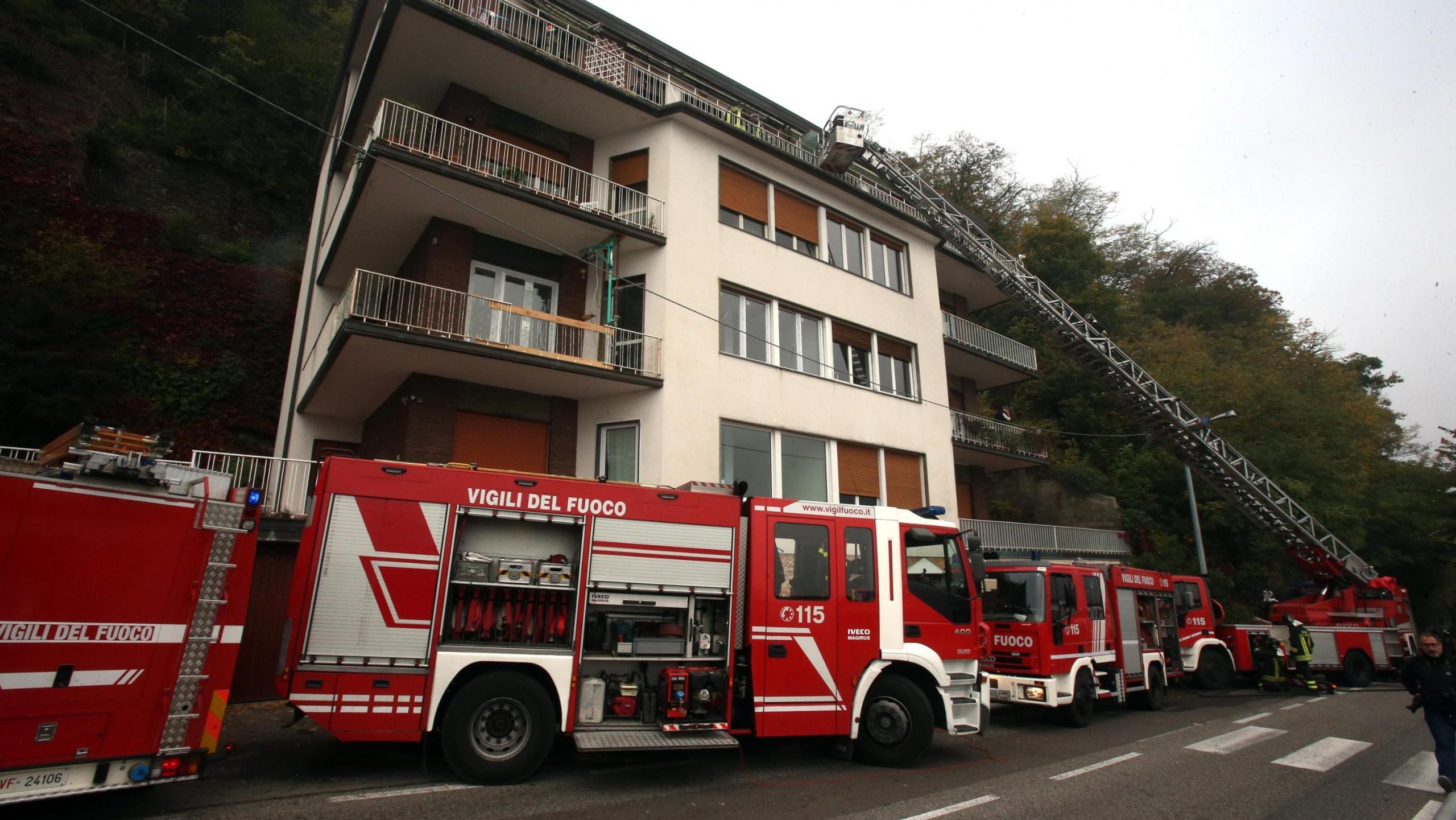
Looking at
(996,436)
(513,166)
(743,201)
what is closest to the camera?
(513,166)

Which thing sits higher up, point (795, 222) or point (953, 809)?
point (795, 222)

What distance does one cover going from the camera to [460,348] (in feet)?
39.3

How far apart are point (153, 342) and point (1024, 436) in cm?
2533

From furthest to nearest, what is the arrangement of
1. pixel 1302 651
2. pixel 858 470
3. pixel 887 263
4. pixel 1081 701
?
pixel 887 263 < pixel 858 470 < pixel 1302 651 < pixel 1081 701

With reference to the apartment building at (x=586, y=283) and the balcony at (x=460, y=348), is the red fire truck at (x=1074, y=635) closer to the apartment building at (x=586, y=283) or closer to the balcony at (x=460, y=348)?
the apartment building at (x=586, y=283)

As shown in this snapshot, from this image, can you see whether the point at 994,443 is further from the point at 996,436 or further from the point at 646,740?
the point at 646,740

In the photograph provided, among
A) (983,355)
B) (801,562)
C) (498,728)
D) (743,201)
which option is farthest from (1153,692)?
(743,201)

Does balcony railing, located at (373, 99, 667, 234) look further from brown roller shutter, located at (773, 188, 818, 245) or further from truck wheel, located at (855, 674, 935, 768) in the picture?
truck wheel, located at (855, 674, 935, 768)

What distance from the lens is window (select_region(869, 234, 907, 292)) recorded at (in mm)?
19547

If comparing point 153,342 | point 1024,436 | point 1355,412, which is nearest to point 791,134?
point 1024,436

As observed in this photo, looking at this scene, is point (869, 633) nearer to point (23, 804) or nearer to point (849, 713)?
point (849, 713)

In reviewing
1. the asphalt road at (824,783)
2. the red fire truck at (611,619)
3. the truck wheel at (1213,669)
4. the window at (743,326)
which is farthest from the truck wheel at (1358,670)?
the window at (743,326)

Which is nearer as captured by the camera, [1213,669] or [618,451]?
[618,451]

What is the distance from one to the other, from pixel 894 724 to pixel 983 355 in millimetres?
16596
